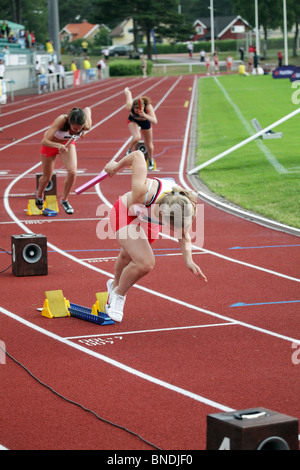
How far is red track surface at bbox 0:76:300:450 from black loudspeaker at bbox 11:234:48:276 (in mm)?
107

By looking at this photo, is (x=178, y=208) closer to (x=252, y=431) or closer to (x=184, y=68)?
(x=252, y=431)

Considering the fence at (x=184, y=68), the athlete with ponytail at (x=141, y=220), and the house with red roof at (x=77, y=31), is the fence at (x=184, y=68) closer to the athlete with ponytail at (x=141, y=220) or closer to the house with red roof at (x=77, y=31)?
the house with red roof at (x=77, y=31)

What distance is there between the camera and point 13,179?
18.4 metres

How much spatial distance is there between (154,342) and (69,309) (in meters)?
1.23

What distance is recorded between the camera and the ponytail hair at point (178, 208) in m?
6.68

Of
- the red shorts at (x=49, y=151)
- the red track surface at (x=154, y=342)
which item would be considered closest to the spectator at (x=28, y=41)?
the red track surface at (x=154, y=342)

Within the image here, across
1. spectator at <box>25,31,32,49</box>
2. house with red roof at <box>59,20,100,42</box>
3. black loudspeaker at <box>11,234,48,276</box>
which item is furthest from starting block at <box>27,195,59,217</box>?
house with red roof at <box>59,20,100,42</box>

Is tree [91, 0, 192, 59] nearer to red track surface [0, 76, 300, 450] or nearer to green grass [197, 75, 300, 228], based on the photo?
green grass [197, 75, 300, 228]

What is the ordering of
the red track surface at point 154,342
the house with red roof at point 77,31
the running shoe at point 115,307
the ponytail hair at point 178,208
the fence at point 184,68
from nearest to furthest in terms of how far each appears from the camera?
1. the red track surface at point 154,342
2. the ponytail hair at point 178,208
3. the running shoe at point 115,307
4. the fence at point 184,68
5. the house with red roof at point 77,31

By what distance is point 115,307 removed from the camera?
309 inches

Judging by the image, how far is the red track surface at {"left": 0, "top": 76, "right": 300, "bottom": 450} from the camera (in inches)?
220

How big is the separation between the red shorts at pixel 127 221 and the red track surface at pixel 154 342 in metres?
0.92
